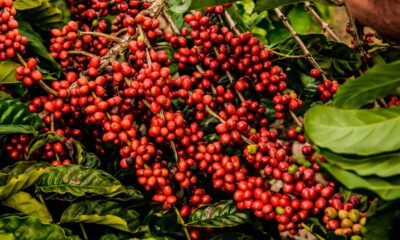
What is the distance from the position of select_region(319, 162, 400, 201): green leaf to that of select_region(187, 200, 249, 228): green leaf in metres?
0.53

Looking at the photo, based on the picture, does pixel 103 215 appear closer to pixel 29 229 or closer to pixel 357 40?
pixel 29 229

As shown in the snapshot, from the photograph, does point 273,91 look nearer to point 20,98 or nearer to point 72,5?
point 20,98

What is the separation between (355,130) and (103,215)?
76cm

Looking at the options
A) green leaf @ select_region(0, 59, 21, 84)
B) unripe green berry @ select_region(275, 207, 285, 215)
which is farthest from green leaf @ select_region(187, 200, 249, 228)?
green leaf @ select_region(0, 59, 21, 84)

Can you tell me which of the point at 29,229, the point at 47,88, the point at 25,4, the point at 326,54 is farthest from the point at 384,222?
the point at 25,4

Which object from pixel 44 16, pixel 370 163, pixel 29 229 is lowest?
pixel 29 229

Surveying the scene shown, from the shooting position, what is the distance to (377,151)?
2.84 ft

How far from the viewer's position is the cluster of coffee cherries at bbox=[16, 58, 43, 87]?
134cm

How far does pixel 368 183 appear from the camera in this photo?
838 mm

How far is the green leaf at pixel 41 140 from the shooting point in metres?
1.30

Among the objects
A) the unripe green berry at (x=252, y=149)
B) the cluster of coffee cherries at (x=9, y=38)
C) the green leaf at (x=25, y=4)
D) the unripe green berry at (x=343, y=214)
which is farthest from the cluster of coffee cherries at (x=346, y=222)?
the green leaf at (x=25, y=4)

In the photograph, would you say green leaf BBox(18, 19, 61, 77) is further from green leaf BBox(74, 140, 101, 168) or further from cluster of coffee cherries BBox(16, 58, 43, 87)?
green leaf BBox(74, 140, 101, 168)

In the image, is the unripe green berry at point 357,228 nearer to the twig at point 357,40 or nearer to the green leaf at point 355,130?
the green leaf at point 355,130

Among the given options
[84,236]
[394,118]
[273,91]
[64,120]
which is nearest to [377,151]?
[394,118]
